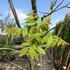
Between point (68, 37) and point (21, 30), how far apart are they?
3538 mm

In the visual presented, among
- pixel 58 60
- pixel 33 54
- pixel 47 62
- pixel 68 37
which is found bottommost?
pixel 47 62

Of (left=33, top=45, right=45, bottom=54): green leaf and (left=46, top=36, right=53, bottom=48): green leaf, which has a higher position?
(left=46, top=36, right=53, bottom=48): green leaf

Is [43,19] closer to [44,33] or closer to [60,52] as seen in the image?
[44,33]

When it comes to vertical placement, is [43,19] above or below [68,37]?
above

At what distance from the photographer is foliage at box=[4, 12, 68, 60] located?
1041mm

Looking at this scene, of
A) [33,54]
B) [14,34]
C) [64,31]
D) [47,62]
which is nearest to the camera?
[33,54]

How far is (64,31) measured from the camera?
15.1ft

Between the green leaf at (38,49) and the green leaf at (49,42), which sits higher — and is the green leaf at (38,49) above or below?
below

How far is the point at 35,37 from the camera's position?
3.40ft

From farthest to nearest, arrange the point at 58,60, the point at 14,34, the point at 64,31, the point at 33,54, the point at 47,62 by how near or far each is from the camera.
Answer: the point at 47,62 → the point at 58,60 → the point at 64,31 → the point at 14,34 → the point at 33,54

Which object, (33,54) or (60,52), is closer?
(33,54)

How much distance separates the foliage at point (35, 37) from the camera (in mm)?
1041

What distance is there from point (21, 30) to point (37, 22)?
4.0 inches

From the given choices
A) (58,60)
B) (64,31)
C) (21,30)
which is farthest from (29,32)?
(58,60)
